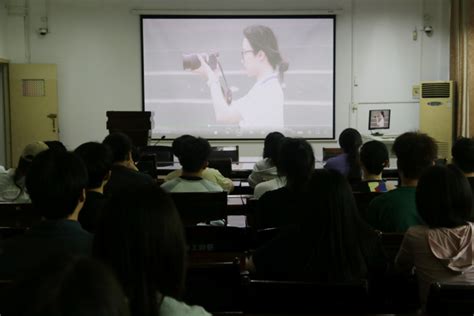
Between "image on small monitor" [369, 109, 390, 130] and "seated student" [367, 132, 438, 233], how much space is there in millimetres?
6116

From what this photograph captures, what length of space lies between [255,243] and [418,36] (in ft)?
25.3

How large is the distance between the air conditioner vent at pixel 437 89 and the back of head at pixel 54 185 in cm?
799

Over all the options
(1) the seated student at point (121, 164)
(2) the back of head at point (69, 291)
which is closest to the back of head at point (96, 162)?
(1) the seated student at point (121, 164)

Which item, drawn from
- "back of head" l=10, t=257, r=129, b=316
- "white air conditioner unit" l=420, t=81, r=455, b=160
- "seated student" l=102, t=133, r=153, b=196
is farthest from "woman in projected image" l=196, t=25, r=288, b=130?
"back of head" l=10, t=257, r=129, b=316

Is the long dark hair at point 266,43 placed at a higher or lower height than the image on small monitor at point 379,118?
higher

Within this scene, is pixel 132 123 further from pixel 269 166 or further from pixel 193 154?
pixel 193 154

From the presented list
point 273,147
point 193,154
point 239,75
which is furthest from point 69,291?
point 239,75

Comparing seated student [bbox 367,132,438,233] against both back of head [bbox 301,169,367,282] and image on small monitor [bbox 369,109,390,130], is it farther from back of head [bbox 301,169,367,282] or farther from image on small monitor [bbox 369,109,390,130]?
image on small monitor [bbox 369,109,390,130]

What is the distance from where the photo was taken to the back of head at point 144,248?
1.18m

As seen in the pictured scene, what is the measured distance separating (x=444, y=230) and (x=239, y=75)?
24.3 ft

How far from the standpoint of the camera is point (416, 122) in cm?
957

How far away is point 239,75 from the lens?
370 inches

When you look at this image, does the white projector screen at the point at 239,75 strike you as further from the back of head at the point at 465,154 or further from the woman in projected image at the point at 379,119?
the back of head at the point at 465,154

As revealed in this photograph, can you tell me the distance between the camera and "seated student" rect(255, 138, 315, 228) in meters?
3.15
